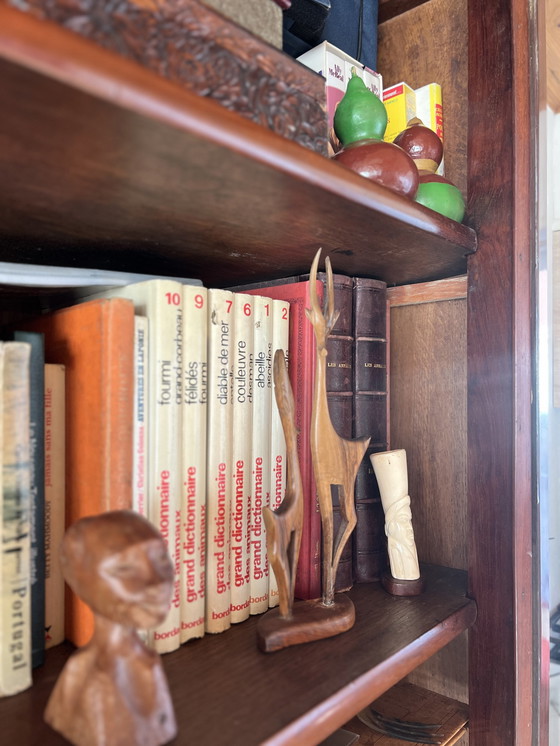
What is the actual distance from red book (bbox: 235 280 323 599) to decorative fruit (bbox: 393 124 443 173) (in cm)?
25

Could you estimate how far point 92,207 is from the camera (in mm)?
478

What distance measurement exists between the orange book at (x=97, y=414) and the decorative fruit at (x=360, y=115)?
0.39 m

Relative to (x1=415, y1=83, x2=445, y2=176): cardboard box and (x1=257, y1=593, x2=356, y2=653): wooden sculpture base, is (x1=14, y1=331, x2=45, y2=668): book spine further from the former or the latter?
(x1=415, y1=83, x2=445, y2=176): cardboard box

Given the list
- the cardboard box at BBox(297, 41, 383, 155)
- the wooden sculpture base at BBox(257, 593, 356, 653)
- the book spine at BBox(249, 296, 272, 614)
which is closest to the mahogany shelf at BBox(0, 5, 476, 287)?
the book spine at BBox(249, 296, 272, 614)

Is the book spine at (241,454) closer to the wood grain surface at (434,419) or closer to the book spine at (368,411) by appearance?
the book spine at (368,411)

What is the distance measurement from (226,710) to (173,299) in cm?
37

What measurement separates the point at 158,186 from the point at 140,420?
0.22m

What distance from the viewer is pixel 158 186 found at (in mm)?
439

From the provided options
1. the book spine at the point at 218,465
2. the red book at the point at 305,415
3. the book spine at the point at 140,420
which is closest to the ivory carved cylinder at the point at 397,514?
the red book at the point at 305,415

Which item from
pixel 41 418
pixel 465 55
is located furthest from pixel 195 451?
pixel 465 55

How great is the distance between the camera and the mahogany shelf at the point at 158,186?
1.01 ft

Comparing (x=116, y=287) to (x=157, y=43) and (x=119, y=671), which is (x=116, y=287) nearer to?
(x=157, y=43)

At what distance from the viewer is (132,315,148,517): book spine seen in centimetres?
52

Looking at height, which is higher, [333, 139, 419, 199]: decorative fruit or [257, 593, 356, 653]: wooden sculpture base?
[333, 139, 419, 199]: decorative fruit
